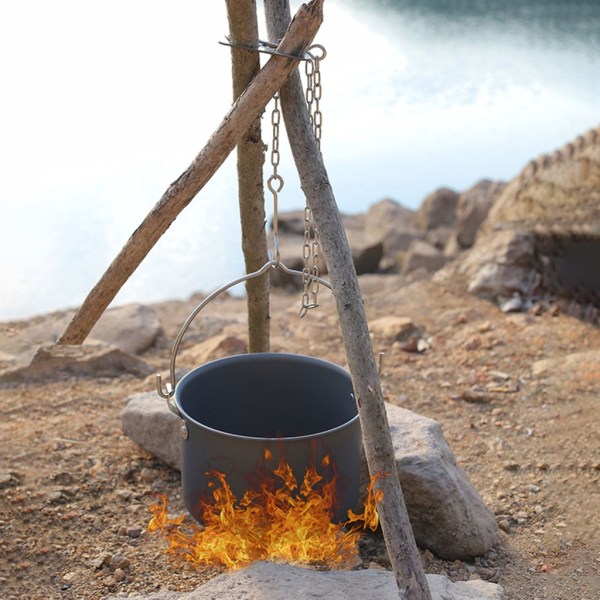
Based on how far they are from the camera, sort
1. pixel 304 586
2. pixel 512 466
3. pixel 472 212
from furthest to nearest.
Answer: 1. pixel 472 212
2. pixel 512 466
3. pixel 304 586

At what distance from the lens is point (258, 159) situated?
2.66 m

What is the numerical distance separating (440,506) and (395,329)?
1.99 m

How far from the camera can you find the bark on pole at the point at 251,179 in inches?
98.0

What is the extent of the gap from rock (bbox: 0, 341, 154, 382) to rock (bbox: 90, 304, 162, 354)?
19 cm

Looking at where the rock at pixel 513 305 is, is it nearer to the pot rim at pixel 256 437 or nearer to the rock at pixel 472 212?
the pot rim at pixel 256 437

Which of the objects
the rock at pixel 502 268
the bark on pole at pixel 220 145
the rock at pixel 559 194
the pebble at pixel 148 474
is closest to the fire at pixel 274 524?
the bark on pole at pixel 220 145

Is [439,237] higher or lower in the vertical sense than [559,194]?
lower

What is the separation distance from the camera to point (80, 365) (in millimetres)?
3988

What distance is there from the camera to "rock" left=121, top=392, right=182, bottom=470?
2.91 meters

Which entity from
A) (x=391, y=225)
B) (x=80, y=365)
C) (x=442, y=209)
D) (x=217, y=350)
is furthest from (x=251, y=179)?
(x=442, y=209)

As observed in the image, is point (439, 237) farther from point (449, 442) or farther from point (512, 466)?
point (512, 466)

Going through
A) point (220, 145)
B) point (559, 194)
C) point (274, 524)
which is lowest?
point (274, 524)

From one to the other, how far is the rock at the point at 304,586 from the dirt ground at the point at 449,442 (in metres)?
0.42

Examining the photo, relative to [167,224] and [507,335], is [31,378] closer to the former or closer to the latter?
[167,224]
